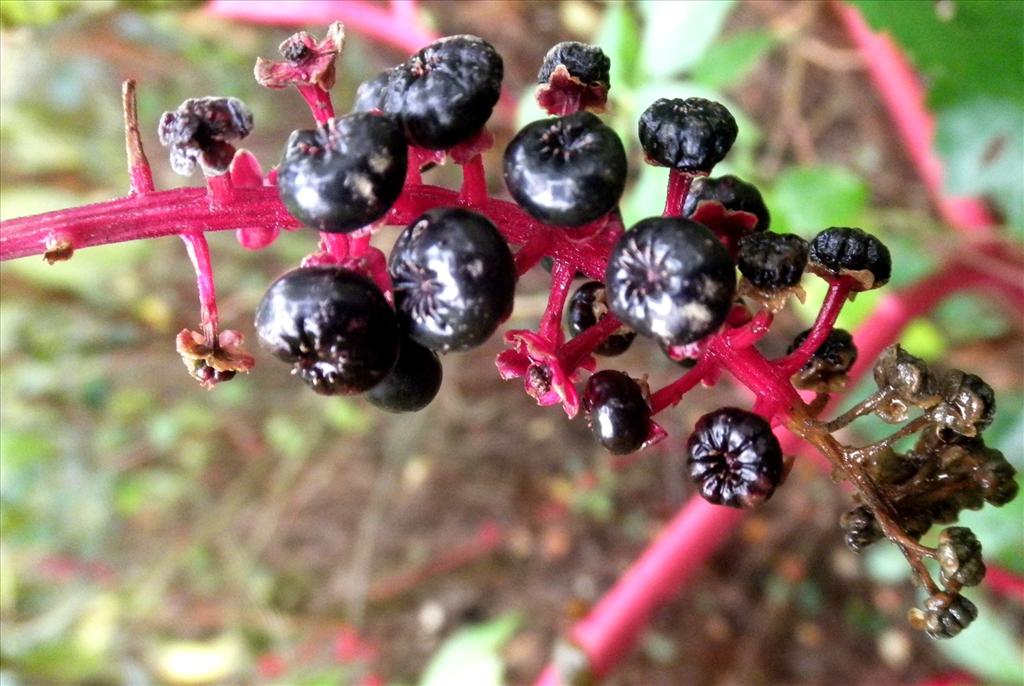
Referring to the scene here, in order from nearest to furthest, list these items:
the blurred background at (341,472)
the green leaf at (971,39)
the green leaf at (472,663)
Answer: the green leaf at (971,39), the green leaf at (472,663), the blurred background at (341,472)

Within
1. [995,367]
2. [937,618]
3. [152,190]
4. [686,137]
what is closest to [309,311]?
[152,190]

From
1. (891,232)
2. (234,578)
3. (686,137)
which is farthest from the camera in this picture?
(234,578)

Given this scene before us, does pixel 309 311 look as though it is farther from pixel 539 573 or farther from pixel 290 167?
pixel 539 573

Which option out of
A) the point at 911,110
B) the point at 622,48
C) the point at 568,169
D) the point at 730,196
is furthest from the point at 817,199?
the point at 568,169

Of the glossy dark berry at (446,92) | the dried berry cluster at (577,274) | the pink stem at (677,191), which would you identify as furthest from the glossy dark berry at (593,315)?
the glossy dark berry at (446,92)

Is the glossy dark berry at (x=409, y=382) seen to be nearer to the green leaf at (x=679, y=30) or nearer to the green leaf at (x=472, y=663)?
the green leaf at (x=679, y=30)

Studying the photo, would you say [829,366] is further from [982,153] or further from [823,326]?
[982,153]
